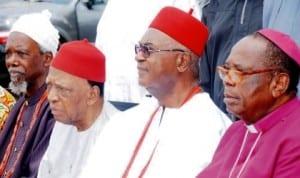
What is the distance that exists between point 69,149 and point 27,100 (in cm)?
86

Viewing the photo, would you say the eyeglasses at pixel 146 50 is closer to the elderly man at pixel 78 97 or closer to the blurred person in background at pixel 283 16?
the elderly man at pixel 78 97

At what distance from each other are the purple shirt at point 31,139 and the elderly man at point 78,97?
421 mm

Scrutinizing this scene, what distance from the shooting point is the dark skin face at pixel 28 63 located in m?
5.58

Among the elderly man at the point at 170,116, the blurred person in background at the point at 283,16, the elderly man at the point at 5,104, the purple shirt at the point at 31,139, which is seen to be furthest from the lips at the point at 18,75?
the blurred person in background at the point at 283,16

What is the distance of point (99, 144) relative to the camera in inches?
181

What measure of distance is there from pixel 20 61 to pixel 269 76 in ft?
7.77

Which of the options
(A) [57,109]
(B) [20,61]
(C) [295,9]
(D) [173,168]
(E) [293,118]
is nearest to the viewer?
(E) [293,118]

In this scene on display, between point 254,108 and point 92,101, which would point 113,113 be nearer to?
point 92,101

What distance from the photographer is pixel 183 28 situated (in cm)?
435

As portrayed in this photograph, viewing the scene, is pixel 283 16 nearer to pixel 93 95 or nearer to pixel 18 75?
pixel 93 95

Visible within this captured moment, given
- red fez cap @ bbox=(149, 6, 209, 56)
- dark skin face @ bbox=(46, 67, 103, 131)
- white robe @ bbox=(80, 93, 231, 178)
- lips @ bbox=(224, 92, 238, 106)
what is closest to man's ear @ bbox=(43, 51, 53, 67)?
dark skin face @ bbox=(46, 67, 103, 131)

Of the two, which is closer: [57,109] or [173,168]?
[173,168]

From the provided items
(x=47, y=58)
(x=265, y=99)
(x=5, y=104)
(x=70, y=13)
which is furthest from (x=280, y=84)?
(x=70, y=13)

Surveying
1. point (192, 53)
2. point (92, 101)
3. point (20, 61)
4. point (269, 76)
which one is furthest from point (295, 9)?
point (20, 61)
